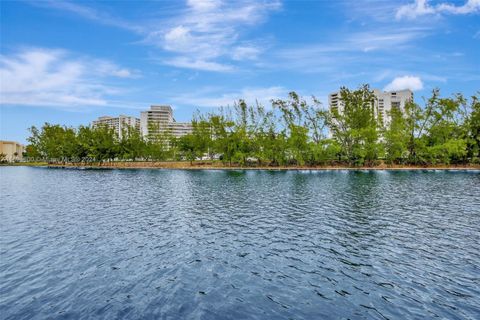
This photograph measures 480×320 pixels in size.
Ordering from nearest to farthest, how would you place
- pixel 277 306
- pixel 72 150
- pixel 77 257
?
pixel 277 306, pixel 77 257, pixel 72 150

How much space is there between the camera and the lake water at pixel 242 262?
11.4m

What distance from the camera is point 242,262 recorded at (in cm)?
1590

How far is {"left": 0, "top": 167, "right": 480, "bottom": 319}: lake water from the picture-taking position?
11438mm

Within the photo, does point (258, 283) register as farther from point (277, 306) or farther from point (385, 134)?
point (385, 134)

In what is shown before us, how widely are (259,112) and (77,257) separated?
88326 millimetres

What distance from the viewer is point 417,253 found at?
667 inches

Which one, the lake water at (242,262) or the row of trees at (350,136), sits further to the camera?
the row of trees at (350,136)

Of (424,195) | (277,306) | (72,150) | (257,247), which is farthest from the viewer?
(72,150)

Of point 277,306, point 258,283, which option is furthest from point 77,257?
point 277,306

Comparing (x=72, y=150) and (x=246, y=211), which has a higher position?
(x=72, y=150)

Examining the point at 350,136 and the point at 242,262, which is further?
the point at 350,136

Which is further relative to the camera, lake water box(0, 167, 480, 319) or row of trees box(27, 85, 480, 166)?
row of trees box(27, 85, 480, 166)

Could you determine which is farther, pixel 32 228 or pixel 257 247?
pixel 32 228

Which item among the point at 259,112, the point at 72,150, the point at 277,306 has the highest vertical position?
the point at 259,112
